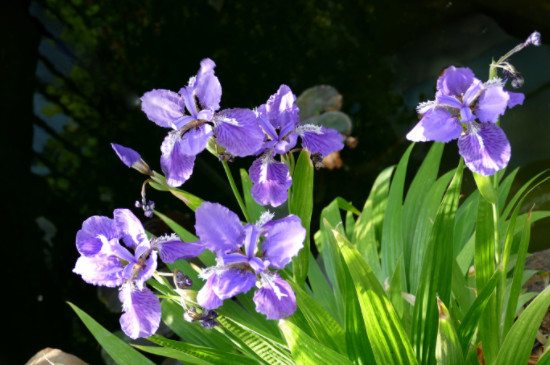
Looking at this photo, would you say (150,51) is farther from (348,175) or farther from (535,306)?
(535,306)

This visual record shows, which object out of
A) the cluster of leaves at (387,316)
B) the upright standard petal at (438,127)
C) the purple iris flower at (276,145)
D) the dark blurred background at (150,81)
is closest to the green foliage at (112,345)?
the cluster of leaves at (387,316)

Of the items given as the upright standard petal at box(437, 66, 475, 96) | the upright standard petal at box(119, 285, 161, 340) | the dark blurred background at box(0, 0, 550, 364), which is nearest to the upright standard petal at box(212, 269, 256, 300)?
the upright standard petal at box(119, 285, 161, 340)

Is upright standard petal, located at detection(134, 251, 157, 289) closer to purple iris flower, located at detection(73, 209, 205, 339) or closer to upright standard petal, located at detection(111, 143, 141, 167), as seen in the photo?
purple iris flower, located at detection(73, 209, 205, 339)

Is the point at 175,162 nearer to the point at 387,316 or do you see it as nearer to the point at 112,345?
the point at 387,316

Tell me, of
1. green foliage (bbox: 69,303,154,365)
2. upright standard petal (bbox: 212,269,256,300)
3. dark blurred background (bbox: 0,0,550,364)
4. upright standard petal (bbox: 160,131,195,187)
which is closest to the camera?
upright standard petal (bbox: 212,269,256,300)

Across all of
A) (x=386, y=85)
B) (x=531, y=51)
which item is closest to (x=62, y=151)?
(x=386, y=85)

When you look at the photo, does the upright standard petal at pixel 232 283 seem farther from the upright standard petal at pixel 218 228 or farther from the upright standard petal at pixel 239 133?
the upright standard petal at pixel 239 133

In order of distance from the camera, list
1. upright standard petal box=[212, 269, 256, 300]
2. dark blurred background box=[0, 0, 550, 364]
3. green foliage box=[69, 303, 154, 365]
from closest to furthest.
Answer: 1. upright standard petal box=[212, 269, 256, 300]
2. green foliage box=[69, 303, 154, 365]
3. dark blurred background box=[0, 0, 550, 364]

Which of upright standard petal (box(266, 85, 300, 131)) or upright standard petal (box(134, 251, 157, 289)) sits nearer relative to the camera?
upright standard petal (box(134, 251, 157, 289))
